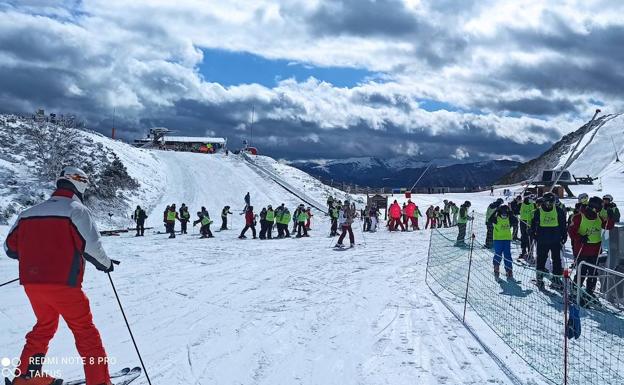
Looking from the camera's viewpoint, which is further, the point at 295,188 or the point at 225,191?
the point at 295,188

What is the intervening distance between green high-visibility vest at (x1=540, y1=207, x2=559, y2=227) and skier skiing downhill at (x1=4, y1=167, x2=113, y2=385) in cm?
881

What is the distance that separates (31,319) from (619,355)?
8088 mm

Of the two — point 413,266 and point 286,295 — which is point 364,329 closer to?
point 286,295

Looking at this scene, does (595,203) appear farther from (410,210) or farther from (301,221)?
(410,210)

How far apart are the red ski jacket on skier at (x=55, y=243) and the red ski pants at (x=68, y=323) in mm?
100

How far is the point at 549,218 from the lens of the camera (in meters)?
11.0

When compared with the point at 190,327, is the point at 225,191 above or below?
above

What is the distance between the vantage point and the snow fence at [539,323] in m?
6.74

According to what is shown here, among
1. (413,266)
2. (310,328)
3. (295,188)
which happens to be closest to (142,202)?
(295,188)

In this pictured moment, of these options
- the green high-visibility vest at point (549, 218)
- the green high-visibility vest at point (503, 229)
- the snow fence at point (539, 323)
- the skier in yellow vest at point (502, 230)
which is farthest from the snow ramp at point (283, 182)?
the green high-visibility vest at point (549, 218)

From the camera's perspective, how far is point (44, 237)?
15.2 feet

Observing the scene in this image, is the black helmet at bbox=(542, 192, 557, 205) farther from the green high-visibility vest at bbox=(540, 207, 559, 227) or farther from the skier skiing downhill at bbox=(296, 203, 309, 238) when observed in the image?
the skier skiing downhill at bbox=(296, 203, 309, 238)

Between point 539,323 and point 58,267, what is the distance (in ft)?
24.1

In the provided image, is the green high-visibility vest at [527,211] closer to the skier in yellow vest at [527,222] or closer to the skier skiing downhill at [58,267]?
the skier in yellow vest at [527,222]
